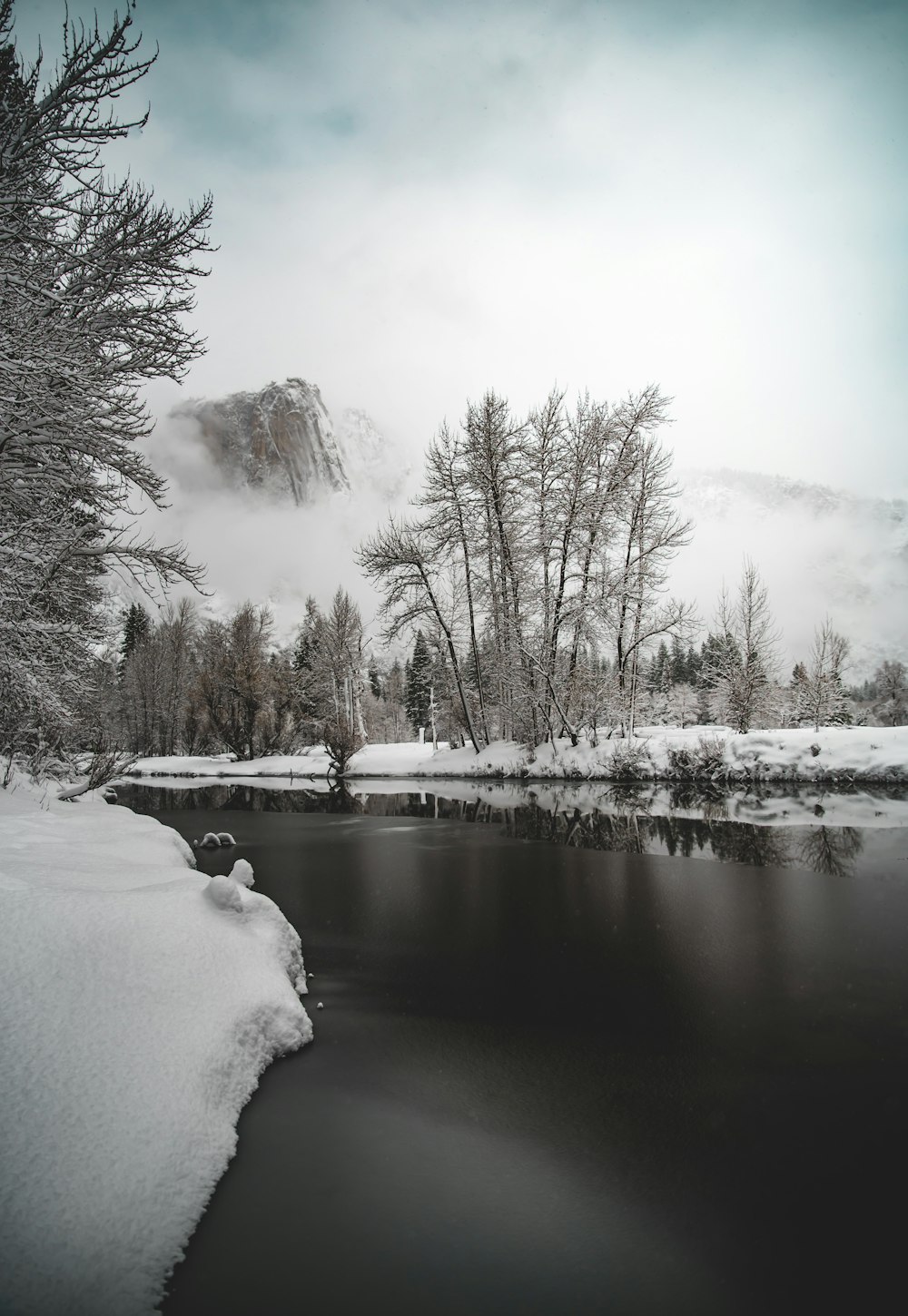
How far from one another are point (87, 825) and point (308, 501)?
18907 centimetres

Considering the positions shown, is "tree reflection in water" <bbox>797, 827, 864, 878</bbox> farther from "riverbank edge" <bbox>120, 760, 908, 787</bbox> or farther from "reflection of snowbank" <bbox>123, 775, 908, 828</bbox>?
"riverbank edge" <bbox>120, 760, 908, 787</bbox>

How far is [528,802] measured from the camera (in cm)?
1465

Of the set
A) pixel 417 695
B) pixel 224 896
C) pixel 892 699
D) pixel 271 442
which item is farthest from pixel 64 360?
pixel 271 442

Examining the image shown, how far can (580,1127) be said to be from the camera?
8.86ft

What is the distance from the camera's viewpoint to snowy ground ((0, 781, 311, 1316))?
1.63 m

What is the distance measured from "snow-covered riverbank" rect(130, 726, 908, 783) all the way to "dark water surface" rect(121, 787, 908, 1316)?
35.4ft

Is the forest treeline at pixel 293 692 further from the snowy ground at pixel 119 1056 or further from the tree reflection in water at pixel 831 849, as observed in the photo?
the snowy ground at pixel 119 1056

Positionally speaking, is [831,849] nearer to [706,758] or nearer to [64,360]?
[706,758]

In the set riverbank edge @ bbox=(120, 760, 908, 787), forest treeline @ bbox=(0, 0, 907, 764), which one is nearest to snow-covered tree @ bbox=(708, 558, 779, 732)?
forest treeline @ bbox=(0, 0, 907, 764)

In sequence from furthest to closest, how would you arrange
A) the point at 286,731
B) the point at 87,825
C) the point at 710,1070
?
the point at 286,731, the point at 87,825, the point at 710,1070

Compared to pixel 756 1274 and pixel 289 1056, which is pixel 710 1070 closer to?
pixel 756 1274

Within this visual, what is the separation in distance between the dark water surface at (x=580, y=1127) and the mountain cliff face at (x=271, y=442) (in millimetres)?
189062

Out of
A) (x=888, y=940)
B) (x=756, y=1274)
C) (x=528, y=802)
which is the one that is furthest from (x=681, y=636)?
(x=756, y=1274)

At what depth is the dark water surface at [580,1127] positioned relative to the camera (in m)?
1.95
